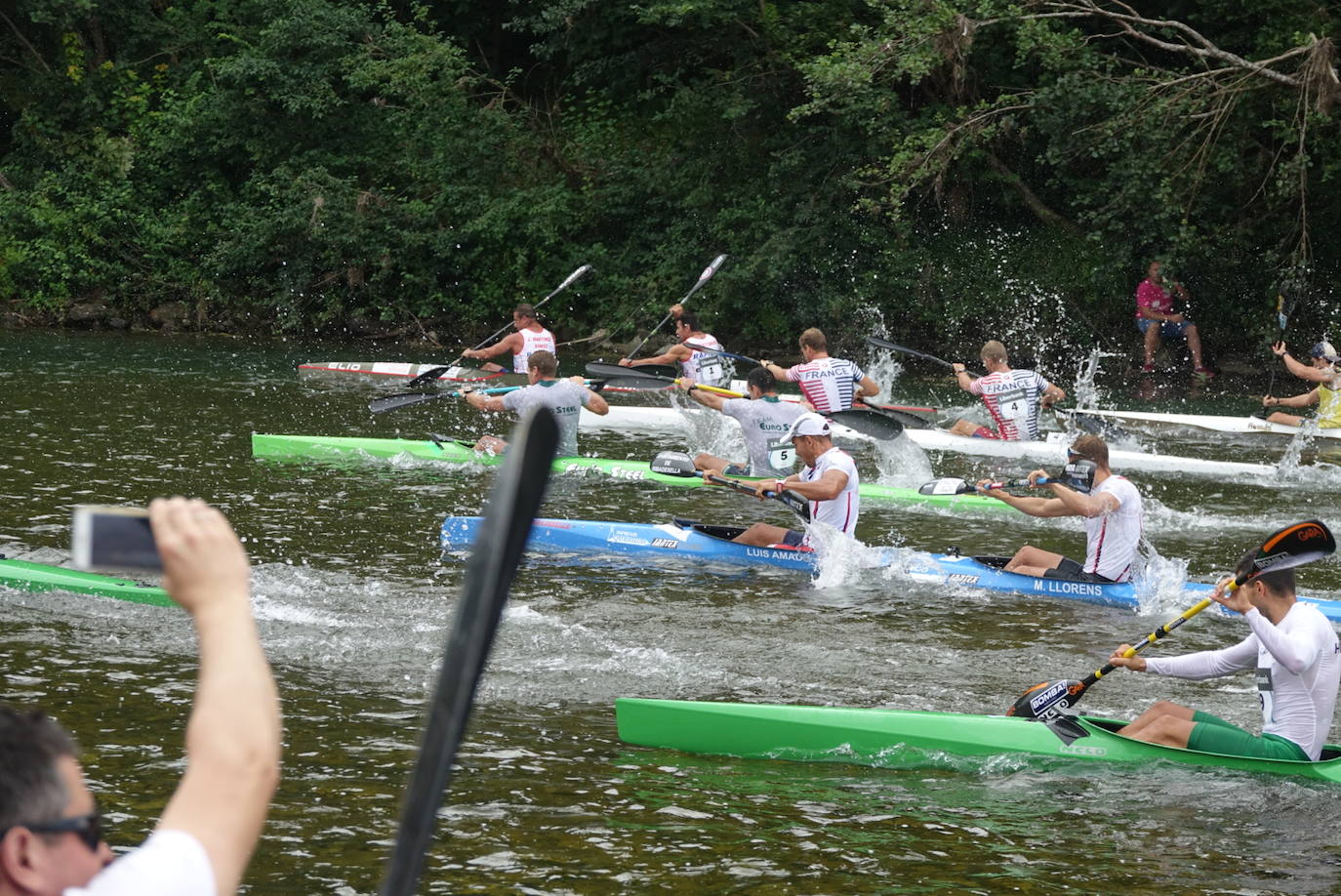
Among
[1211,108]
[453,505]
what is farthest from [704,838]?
[1211,108]

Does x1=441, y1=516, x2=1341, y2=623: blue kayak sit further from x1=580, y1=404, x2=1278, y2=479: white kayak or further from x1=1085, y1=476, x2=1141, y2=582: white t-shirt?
x1=580, y1=404, x2=1278, y2=479: white kayak

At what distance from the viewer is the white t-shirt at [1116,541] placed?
9703mm

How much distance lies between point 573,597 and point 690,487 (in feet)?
13.8

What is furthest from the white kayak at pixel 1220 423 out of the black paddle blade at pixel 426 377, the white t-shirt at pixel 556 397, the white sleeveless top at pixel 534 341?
the black paddle blade at pixel 426 377

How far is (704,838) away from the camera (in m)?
5.85

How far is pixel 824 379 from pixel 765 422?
2.47 metres

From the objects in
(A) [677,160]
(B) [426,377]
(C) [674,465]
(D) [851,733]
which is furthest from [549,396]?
(A) [677,160]

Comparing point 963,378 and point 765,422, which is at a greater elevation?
point 963,378

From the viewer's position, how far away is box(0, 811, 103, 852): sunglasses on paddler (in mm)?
1770

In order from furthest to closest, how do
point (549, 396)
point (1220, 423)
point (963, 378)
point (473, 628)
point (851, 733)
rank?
point (1220, 423), point (963, 378), point (549, 396), point (851, 733), point (473, 628)

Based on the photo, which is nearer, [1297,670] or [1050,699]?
[1297,670]

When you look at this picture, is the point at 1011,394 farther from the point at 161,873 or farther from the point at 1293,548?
the point at 161,873

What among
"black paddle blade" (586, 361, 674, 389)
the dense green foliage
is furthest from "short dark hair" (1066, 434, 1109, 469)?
the dense green foliage

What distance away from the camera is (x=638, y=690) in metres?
7.71
